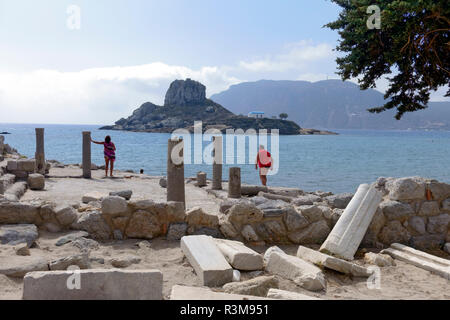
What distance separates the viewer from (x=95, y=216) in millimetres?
5512

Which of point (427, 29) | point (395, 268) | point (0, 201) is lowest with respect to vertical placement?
point (395, 268)

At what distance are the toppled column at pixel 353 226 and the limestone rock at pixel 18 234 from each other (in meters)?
3.95

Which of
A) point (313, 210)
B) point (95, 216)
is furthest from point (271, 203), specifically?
point (95, 216)

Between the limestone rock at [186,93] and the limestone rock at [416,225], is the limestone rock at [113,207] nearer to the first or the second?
the limestone rock at [416,225]

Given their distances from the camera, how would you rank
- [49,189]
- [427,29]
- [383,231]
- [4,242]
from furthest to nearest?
[49,189]
[427,29]
[383,231]
[4,242]

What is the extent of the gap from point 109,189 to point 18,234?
815cm

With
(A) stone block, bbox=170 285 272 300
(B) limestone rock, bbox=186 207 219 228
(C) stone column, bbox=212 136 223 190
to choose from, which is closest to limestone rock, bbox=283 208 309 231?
(B) limestone rock, bbox=186 207 219 228

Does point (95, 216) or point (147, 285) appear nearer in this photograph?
point (147, 285)

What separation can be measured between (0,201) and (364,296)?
4.99 meters

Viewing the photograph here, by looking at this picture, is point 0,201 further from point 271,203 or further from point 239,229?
point 271,203

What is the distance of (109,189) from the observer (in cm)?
1291

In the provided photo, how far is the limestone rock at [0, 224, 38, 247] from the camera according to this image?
474cm

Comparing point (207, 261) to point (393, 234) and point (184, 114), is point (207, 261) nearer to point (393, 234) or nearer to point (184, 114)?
point (393, 234)

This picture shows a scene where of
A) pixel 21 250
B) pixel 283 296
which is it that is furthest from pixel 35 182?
pixel 283 296
